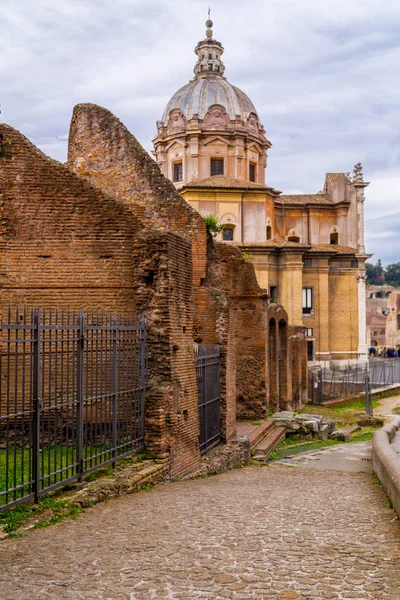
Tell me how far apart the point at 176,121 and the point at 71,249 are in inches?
1650

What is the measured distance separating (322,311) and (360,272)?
4782 mm

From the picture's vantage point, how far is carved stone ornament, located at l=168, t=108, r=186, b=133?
161 feet

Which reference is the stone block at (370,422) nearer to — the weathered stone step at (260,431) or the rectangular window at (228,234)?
the weathered stone step at (260,431)

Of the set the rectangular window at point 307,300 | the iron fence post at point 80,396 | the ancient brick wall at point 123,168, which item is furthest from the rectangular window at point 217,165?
the iron fence post at point 80,396

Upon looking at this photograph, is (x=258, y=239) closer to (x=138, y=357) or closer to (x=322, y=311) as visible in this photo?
(x=322, y=311)

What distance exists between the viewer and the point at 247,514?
22.9ft

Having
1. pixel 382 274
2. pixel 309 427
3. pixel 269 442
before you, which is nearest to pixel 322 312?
pixel 309 427

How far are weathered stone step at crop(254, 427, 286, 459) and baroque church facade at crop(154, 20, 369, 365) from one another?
90.4 ft

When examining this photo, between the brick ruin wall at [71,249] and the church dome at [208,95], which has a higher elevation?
the church dome at [208,95]

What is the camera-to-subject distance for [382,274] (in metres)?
133

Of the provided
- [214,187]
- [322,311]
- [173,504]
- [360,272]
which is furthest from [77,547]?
[360,272]

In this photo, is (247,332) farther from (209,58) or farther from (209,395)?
(209,58)

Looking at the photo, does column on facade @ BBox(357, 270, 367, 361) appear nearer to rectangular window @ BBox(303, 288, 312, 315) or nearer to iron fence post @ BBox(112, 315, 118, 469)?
rectangular window @ BBox(303, 288, 312, 315)

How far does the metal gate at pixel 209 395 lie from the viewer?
1099cm
